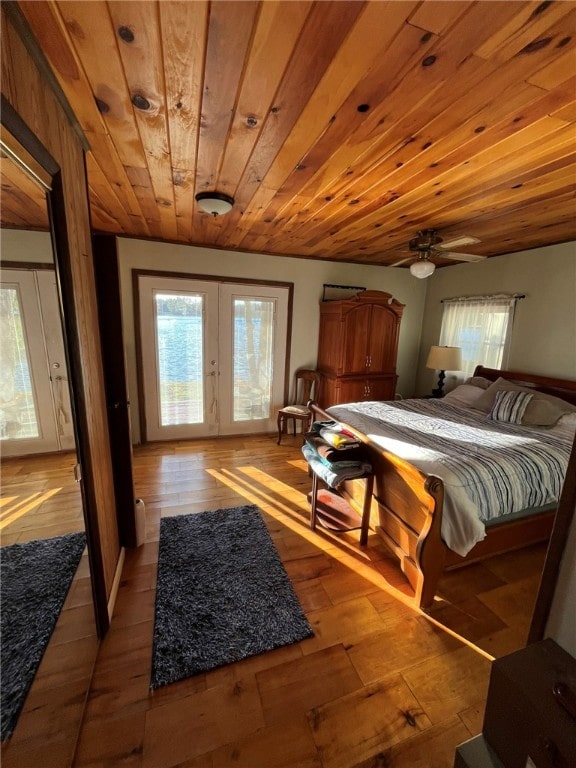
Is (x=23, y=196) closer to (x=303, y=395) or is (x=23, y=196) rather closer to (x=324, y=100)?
(x=324, y=100)

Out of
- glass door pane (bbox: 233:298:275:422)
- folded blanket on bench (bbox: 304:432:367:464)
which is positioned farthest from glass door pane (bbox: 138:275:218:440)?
folded blanket on bench (bbox: 304:432:367:464)

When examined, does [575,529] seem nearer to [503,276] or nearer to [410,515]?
[410,515]

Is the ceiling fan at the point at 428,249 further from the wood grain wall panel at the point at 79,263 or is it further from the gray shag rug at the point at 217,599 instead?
the gray shag rug at the point at 217,599

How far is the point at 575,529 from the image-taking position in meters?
0.69

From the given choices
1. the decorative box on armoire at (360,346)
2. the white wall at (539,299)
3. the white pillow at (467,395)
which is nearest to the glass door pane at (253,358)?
the decorative box on armoire at (360,346)

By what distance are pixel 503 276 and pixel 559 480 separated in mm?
2641

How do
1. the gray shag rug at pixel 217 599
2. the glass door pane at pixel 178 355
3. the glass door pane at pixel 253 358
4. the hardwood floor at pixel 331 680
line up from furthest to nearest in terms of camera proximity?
the glass door pane at pixel 253 358
the glass door pane at pixel 178 355
the gray shag rug at pixel 217 599
the hardwood floor at pixel 331 680

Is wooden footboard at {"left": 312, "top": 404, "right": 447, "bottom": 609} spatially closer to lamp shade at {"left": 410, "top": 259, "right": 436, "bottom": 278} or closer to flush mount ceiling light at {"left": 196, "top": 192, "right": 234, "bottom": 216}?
lamp shade at {"left": 410, "top": 259, "right": 436, "bottom": 278}

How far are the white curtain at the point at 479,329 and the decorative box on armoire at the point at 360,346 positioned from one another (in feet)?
2.64

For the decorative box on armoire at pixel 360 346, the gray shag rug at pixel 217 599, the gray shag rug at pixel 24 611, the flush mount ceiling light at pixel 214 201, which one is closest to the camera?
the gray shag rug at pixel 24 611

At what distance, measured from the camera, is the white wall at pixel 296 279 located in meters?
3.46

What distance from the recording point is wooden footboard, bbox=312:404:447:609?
162 centimetres

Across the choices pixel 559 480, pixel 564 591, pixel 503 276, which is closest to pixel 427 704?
pixel 564 591

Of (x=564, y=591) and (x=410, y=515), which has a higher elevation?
(x=564, y=591)
